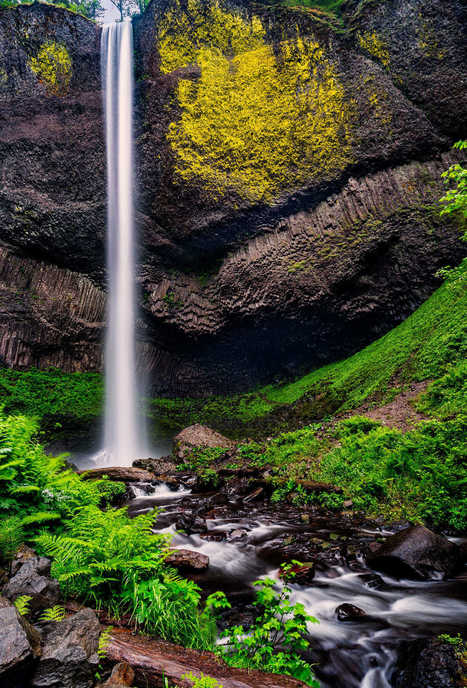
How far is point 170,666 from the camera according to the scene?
2154 mm

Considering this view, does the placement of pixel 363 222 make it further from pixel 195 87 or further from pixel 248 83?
pixel 195 87

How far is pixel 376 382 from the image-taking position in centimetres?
1188

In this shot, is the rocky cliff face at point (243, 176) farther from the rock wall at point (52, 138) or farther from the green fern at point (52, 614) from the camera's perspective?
the green fern at point (52, 614)

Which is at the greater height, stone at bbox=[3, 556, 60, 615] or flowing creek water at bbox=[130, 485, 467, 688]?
stone at bbox=[3, 556, 60, 615]

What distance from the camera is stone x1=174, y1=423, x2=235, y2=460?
12742 mm

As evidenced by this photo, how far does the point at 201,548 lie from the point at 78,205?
1963 cm

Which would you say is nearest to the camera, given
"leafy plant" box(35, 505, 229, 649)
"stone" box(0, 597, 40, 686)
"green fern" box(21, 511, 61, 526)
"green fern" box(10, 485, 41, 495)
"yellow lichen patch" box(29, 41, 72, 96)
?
"stone" box(0, 597, 40, 686)

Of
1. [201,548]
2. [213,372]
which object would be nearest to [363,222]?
[213,372]

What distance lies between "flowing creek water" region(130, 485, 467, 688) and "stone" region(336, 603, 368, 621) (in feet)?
0.12

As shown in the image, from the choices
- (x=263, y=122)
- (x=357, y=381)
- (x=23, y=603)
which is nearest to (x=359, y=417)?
(x=357, y=381)

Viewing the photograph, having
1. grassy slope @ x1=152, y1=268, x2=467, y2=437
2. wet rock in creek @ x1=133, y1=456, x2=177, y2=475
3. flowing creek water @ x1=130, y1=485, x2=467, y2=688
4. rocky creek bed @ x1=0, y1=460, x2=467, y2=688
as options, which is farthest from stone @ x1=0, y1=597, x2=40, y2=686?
grassy slope @ x1=152, y1=268, x2=467, y2=437

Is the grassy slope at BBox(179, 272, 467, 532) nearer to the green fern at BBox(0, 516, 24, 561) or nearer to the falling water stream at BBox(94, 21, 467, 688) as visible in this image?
the falling water stream at BBox(94, 21, 467, 688)

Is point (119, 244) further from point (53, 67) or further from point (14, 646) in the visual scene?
point (14, 646)

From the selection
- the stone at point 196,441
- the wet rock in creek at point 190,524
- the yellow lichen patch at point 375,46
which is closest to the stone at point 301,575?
the wet rock in creek at point 190,524
